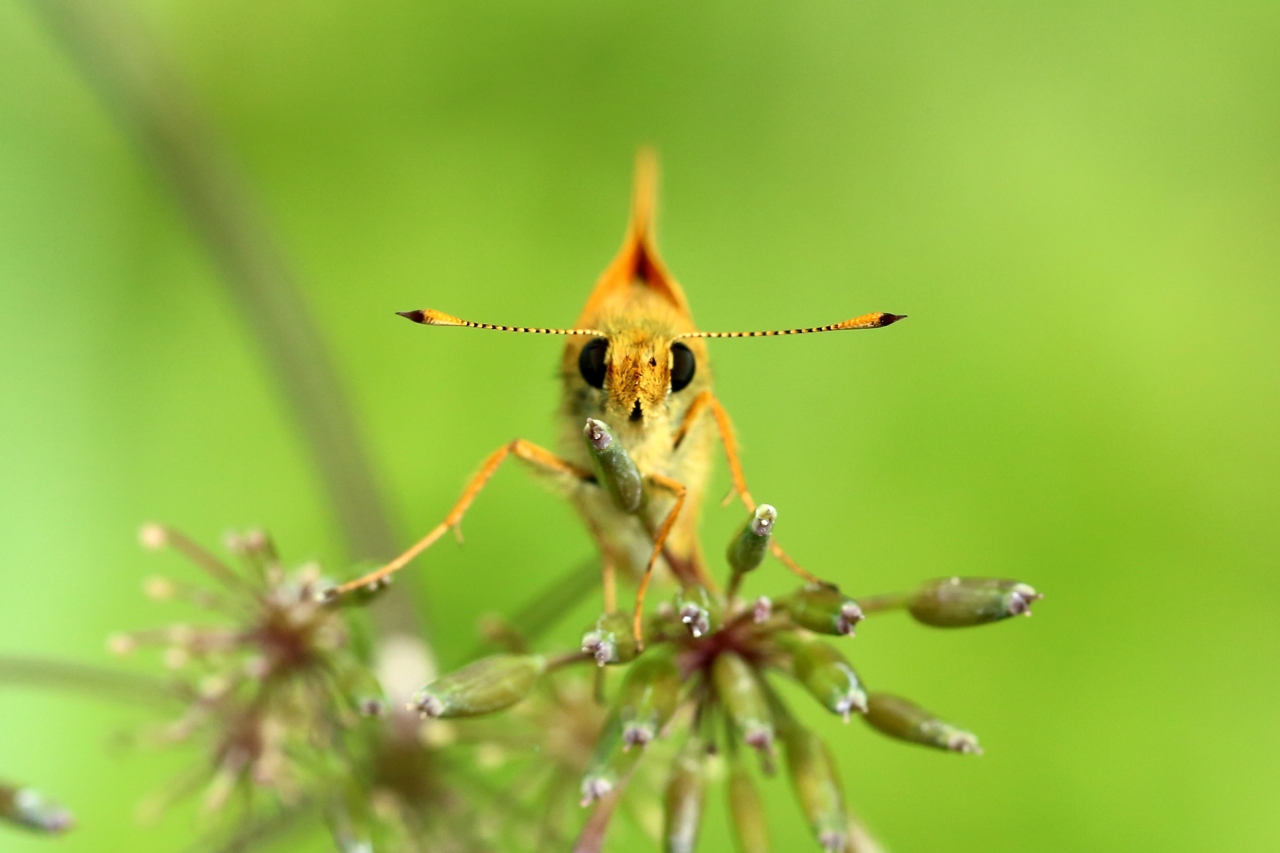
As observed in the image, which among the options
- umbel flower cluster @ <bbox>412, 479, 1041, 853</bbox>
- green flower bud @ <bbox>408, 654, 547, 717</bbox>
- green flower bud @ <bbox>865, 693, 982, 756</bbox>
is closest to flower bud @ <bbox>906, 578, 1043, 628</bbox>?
umbel flower cluster @ <bbox>412, 479, 1041, 853</bbox>

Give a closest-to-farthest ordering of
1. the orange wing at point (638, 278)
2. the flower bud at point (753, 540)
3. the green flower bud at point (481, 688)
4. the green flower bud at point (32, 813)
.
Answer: the flower bud at point (753, 540)
the green flower bud at point (481, 688)
the green flower bud at point (32, 813)
the orange wing at point (638, 278)

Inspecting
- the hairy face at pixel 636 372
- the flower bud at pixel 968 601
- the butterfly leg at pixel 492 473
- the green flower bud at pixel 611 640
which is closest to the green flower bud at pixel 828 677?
the flower bud at pixel 968 601

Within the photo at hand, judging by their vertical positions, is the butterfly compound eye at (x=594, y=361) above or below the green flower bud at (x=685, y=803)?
above

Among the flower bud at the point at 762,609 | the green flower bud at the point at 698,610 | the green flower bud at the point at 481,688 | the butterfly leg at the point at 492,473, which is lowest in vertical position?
the flower bud at the point at 762,609

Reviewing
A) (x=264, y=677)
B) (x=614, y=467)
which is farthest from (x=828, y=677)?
(x=264, y=677)

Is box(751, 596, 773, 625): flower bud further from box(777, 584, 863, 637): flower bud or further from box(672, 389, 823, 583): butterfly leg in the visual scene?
box(672, 389, 823, 583): butterfly leg

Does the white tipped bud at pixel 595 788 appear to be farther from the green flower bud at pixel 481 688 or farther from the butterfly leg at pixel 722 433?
the butterfly leg at pixel 722 433

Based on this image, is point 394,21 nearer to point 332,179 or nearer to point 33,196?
point 332,179

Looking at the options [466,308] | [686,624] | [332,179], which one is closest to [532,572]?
[466,308]

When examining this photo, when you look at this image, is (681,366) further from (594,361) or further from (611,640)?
(611,640)
